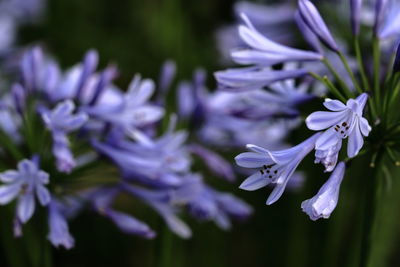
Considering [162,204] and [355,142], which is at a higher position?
[355,142]

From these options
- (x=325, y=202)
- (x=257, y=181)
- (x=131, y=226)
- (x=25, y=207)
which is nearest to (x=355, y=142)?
(x=325, y=202)

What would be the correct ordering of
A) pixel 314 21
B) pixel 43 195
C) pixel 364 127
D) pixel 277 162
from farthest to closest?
1. pixel 43 195
2. pixel 314 21
3. pixel 277 162
4. pixel 364 127

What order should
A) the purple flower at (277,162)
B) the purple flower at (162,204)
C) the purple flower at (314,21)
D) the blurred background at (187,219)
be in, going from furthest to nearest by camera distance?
the blurred background at (187,219) → the purple flower at (162,204) → the purple flower at (314,21) → the purple flower at (277,162)

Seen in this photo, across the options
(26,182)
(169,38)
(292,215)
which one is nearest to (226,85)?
(26,182)

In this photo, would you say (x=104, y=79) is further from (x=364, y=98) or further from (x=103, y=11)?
(x=103, y=11)

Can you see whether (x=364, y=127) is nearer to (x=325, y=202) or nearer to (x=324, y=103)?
(x=324, y=103)

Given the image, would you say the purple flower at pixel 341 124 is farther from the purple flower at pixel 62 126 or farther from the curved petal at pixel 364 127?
the purple flower at pixel 62 126

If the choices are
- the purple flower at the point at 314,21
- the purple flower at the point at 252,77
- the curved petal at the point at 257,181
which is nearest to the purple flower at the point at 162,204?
the purple flower at the point at 252,77
